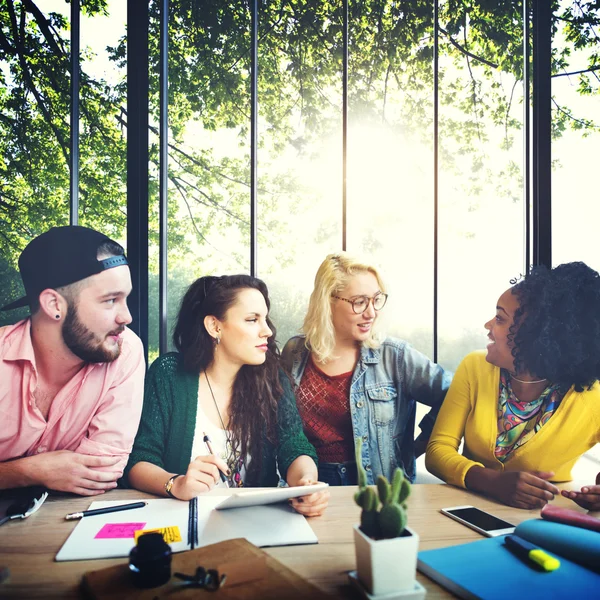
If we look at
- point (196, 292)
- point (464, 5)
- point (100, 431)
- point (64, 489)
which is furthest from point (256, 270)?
point (464, 5)

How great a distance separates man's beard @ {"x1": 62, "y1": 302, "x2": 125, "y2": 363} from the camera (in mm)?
1624

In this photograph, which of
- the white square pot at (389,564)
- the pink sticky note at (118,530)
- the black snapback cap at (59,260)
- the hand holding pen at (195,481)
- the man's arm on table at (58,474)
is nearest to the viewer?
the white square pot at (389,564)

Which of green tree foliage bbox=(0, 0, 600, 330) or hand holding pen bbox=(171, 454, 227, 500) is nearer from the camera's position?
hand holding pen bbox=(171, 454, 227, 500)

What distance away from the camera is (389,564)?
867mm

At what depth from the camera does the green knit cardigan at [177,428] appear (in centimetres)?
162

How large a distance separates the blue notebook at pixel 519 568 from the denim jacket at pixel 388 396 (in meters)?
0.80

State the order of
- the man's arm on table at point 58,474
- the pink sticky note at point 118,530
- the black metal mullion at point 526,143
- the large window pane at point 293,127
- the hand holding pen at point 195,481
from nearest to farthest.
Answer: the pink sticky note at point 118,530
the hand holding pen at point 195,481
the man's arm on table at point 58,474
the black metal mullion at point 526,143
the large window pane at point 293,127

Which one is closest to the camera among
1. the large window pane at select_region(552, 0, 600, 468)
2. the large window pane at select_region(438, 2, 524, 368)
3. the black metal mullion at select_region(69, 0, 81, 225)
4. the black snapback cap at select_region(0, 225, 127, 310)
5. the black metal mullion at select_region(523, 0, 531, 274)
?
the black snapback cap at select_region(0, 225, 127, 310)

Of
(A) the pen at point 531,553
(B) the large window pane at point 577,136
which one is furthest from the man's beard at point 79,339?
(B) the large window pane at point 577,136

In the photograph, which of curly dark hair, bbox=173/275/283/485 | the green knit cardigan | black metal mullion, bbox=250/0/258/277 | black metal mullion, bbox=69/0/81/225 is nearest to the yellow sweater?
the green knit cardigan

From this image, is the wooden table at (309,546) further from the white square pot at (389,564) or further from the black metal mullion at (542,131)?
the black metal mullion at (542,131)

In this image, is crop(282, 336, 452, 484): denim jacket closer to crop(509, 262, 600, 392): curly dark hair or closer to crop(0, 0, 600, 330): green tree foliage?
crop(509, 262, 600, 392): curly dark hair

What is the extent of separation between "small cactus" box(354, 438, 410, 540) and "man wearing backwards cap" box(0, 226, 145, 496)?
34.1 inches

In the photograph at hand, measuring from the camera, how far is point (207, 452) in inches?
64.3
